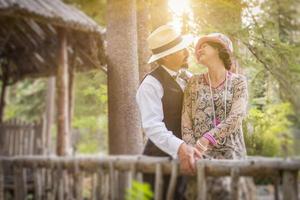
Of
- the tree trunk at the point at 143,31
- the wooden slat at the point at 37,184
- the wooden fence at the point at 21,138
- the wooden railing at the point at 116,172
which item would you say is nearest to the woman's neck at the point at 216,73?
the wooden railing at the point at 116,172

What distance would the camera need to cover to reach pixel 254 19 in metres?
4.14

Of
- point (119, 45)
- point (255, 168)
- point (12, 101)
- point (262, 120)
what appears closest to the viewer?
point (255, 168)

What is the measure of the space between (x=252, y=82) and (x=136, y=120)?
924mm

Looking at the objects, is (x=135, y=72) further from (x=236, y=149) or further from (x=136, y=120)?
(x=236, y=149)

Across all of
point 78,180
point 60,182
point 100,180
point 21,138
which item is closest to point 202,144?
point 100,180

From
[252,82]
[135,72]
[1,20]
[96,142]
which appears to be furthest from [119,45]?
[96,142]

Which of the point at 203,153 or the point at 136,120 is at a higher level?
the point at 136,120

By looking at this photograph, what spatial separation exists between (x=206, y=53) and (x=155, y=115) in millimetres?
472

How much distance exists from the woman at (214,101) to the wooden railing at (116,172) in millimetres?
201

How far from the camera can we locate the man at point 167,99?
301 centimetres

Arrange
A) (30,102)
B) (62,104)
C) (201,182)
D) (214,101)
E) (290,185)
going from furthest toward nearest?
(30,102) → (62,104) → (201,182) → (214,101) → (290,185)

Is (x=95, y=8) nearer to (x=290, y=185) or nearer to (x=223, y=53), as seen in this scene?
(x=223, y=53)

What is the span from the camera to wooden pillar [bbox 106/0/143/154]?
3.81 m

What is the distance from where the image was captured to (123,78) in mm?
3828
